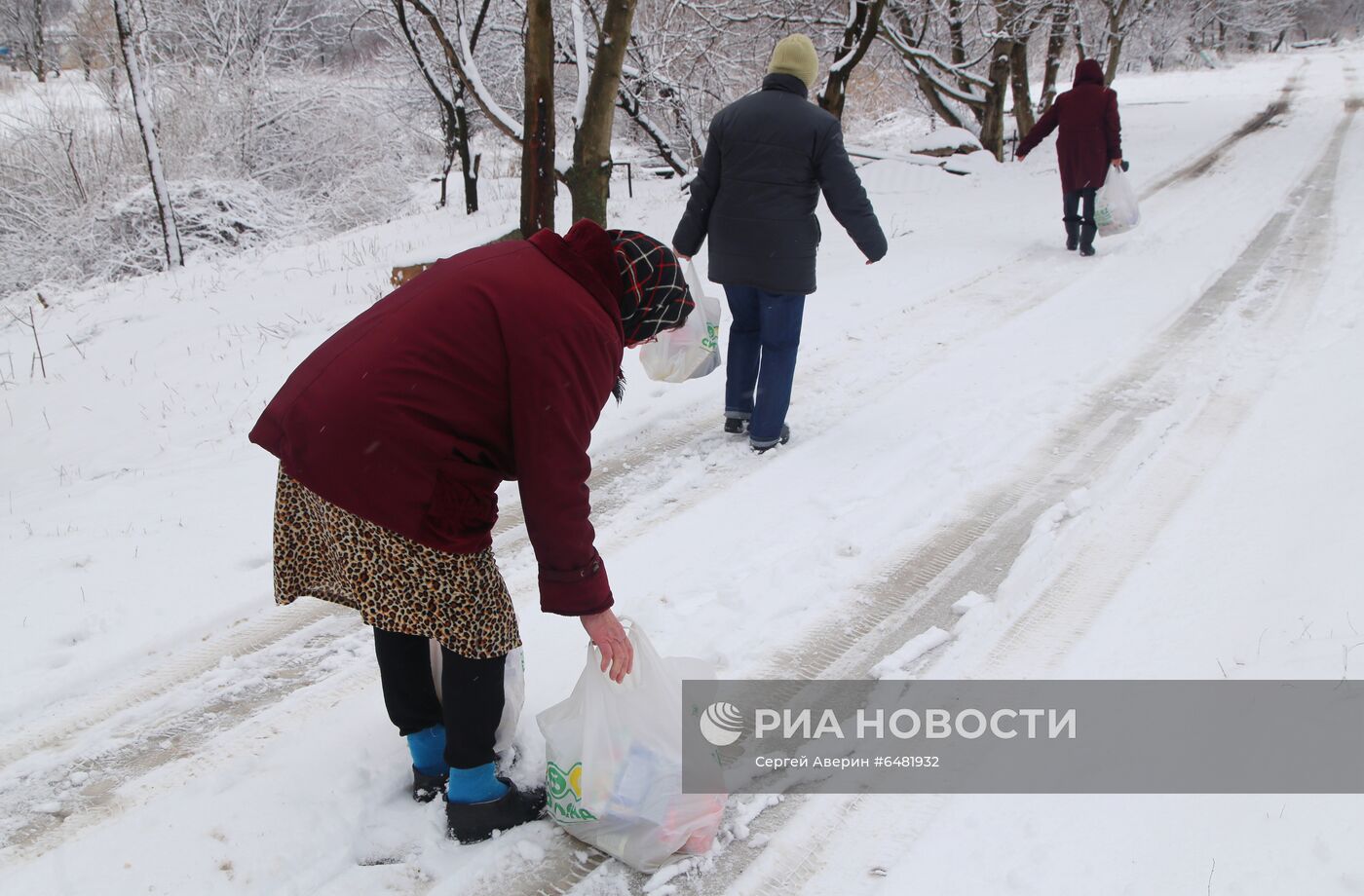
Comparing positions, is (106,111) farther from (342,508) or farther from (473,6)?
(342,508)

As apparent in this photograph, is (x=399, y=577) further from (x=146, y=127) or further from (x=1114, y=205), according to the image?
(x=146, y=127)

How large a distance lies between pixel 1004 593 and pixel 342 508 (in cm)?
243

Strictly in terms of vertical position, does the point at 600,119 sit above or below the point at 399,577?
above

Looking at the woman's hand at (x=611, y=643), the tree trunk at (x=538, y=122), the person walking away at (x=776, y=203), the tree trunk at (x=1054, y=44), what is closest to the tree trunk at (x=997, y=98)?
the tree trunk at (x=1054, y=44)

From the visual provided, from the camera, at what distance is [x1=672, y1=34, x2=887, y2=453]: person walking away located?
4.44 metres

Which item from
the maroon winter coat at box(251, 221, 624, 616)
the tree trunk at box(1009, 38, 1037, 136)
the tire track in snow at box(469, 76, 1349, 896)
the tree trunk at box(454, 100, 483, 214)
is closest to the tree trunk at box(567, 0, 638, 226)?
the tire track in snow at box(469, 76, 1349, 896)

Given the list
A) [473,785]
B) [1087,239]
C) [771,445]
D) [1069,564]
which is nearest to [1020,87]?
[1087,239]

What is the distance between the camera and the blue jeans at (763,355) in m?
4.67

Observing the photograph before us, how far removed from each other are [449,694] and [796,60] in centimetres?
362

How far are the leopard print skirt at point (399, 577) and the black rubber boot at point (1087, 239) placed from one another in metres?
8.19

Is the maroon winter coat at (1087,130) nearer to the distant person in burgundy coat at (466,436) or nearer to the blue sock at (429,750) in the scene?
the distant person in burgundy coat at (466,436)

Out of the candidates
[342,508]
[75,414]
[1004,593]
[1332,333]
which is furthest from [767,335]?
[75,414]

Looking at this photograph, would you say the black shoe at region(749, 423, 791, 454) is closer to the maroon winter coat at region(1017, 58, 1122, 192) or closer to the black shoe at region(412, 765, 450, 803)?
the black shoe at region(412, 765, 450, 803)

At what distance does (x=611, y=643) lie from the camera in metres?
2.09
